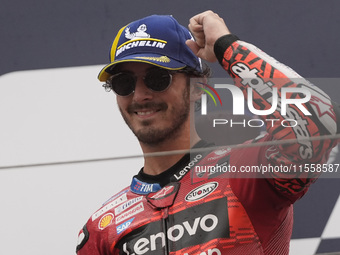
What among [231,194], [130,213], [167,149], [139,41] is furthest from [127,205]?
[139,41]

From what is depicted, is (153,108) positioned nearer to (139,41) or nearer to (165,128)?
(165,128)

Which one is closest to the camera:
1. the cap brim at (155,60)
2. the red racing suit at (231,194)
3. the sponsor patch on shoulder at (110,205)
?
the red racing suit at (231,194)

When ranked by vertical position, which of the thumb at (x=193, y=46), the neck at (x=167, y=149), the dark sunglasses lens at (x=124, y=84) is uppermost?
the thumb at (x=193, y=46)

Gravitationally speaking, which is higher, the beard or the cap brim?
the cap brim

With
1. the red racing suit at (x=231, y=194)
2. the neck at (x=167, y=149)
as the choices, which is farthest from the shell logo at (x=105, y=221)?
the neck at (x=167, y=149)

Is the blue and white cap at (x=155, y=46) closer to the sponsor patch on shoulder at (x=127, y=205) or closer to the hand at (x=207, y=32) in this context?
the hand at (x=207, y=32)

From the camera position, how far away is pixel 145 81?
4.30ft

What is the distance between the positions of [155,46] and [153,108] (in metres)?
0.15

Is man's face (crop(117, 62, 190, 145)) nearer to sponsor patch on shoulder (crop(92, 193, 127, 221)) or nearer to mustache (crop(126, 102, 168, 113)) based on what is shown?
mustache (crop(126, 102, 168, 113))

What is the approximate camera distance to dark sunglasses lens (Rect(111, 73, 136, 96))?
4.33ft

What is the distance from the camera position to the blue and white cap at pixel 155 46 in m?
1.32

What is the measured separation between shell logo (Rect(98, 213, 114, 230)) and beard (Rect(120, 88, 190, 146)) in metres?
0.20

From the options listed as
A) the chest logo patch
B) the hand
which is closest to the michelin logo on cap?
the hand

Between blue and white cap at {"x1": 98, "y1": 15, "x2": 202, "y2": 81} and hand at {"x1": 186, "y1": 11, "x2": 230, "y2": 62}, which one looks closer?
hand at {"x1": 186, "y1": 11, "x2": 230, "y2": 62}
